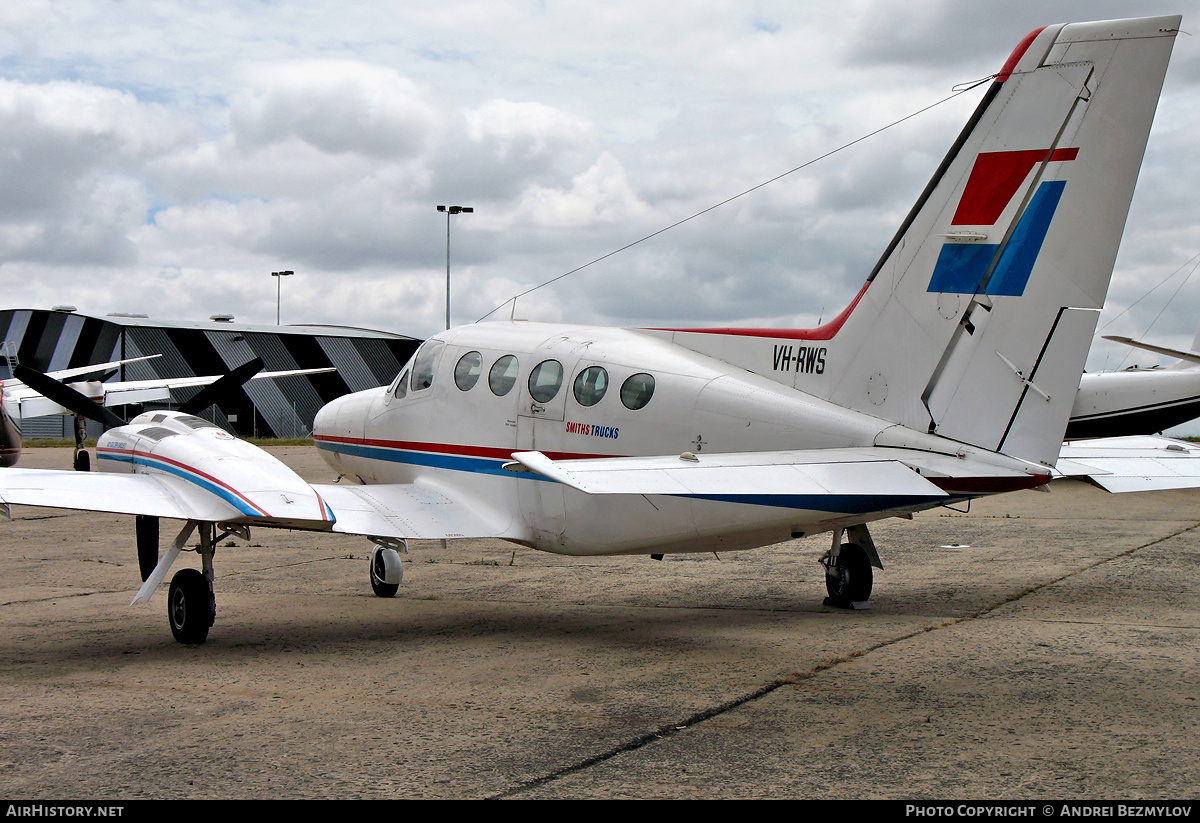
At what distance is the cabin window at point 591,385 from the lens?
10.3m

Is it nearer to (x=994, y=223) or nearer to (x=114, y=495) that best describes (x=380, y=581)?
(x=114, y=495)

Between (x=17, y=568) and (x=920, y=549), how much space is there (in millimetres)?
12947

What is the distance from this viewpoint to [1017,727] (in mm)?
6477

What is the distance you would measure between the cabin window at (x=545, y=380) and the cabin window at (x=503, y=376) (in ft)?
1.00

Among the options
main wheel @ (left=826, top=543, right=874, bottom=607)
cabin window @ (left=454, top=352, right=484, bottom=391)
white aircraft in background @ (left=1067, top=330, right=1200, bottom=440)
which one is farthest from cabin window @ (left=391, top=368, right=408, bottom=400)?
white aircraft in background @ (left=1067, top=330, right=1200, bottom=440)

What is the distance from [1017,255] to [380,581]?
781 cm

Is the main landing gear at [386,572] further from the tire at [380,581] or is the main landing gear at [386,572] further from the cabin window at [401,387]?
the cabin window at [401,387]

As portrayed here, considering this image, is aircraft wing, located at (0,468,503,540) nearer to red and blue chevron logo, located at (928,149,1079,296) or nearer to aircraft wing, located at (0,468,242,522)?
aircraft wing, located at (0,468,242,522)

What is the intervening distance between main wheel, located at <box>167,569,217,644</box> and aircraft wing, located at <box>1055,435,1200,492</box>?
806 cm

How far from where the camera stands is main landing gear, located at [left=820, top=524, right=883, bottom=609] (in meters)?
11.0

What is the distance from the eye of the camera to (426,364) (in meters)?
12.4

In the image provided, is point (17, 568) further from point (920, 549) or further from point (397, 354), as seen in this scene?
point (397, 354)

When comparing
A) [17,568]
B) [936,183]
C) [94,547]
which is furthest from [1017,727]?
Answer: [94,547]

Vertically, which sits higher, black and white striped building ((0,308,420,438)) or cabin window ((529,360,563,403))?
black and white striped building ((0,308,420,438))
